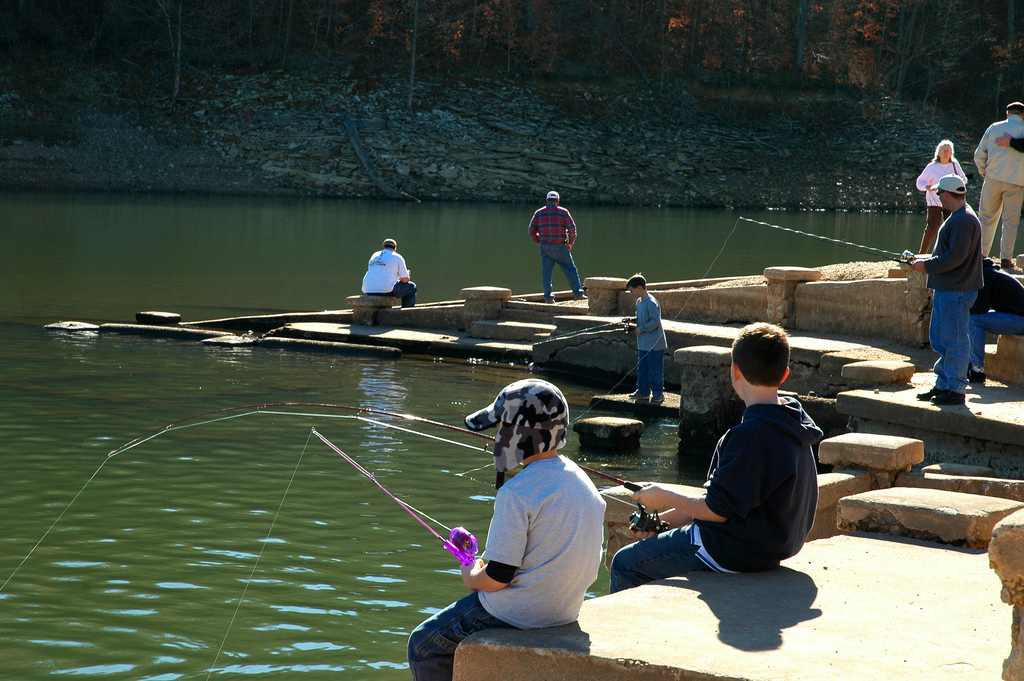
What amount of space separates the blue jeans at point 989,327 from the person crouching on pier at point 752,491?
22.3 feet

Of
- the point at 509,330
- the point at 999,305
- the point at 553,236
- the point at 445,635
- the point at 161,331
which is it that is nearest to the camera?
the point at 445,635

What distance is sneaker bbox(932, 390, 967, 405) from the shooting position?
454 inches

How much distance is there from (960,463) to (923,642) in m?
5.78

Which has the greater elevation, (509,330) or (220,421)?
(509,330)

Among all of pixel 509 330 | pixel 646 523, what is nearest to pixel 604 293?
pixel 509 330

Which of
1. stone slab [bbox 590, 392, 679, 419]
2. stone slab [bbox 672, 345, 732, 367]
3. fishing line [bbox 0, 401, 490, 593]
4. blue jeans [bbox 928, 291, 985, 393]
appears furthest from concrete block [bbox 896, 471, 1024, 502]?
stone slab [bbox 590, 392, 679, 419]

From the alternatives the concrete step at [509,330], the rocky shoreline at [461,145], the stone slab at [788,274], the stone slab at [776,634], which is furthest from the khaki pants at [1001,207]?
the rocky shoreline at [461,145]

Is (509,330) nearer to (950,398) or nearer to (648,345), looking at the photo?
(648,345)

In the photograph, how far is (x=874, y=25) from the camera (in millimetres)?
70625

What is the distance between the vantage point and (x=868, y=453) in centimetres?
912

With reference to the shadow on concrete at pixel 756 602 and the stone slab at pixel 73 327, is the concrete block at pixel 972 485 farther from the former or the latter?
the stone slab at pixel 73 327

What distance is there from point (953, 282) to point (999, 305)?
1.45m

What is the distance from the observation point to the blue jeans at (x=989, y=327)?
40.8 feet

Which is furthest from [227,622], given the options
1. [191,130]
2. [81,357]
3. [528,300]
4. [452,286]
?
[191,130]
